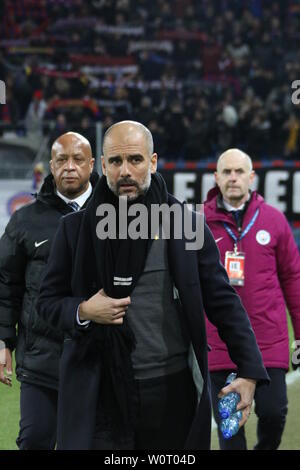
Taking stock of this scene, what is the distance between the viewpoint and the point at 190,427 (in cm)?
380

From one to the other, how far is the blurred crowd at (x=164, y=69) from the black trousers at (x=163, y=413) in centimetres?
1033

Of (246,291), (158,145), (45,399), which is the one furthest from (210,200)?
(158,145)

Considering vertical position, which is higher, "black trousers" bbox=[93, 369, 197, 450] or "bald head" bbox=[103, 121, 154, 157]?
"bald head" bbox=[103, 121, 154, 157]

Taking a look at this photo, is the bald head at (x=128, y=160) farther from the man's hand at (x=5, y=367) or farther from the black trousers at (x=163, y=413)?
the man's hand at (x=5, y=367)

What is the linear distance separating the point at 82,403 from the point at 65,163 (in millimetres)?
1762

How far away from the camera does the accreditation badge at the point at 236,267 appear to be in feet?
18.7


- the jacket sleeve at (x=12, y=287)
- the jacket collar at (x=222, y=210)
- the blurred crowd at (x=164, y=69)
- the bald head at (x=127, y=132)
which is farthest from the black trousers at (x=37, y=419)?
the blurred crowd at (x=164, y=69)

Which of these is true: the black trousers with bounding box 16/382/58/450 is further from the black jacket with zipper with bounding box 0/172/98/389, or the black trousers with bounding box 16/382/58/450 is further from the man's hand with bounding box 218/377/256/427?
the man's hand with bounding box 218/377/256/427

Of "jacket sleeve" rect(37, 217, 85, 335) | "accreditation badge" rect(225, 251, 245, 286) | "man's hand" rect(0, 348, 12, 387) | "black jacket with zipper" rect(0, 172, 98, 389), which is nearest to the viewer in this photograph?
"jacket sleeve" rect(37, 217, 85, 335)

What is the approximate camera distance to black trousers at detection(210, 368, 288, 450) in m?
5.52

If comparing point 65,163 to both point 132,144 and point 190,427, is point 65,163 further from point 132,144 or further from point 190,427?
point 190,427

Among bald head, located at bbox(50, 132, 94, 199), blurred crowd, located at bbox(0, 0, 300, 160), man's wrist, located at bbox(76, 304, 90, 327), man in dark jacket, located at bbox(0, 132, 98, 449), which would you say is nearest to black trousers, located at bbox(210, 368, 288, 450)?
man in dark jacket, located at bbox(0, 132, 98, 449)

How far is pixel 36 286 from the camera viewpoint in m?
4.83

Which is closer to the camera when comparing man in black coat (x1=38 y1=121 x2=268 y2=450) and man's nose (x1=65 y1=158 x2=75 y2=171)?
man in black coat (x1=38 y1=121 x2=268 y2=450)
